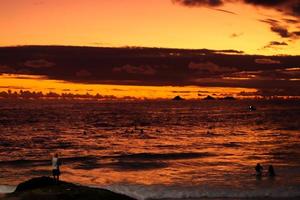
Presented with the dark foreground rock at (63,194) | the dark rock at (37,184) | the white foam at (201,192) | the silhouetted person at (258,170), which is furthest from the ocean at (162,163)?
the dark foreground rock at (63,194)

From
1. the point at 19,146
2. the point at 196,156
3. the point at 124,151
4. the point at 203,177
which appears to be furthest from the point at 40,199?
the point at 19,146

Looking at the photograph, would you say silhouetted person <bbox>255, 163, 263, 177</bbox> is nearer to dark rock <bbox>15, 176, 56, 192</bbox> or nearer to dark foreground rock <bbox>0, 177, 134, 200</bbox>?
dark foreground rock <bbox>0, 177, 134, 200</bbox>

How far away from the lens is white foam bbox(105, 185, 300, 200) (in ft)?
114

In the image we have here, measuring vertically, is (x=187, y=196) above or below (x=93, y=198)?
below

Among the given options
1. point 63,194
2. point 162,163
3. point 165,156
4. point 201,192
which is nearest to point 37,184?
point 63,194

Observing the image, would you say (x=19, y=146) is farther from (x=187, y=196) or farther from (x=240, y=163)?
(x=187, y=196)

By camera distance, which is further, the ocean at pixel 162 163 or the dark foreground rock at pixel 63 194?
the ocean at pixel 162 163

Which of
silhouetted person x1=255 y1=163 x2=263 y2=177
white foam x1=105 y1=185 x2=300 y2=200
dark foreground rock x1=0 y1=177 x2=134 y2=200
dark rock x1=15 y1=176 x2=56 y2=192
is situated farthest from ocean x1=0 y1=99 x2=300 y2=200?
dark foreground rock x1=0 y1=177 x2=134 y2=200

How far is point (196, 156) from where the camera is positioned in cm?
6309

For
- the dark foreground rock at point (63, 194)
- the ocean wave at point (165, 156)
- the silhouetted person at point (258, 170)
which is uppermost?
the dark foreground rock at point (63, 194)

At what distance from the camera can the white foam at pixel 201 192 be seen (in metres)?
34.6

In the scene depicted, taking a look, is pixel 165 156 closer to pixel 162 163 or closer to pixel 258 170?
pixel 162 163

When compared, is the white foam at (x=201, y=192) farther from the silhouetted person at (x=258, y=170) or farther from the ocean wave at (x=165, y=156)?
the ocean wave at (x=165, y=156)

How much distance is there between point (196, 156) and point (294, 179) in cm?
2232
